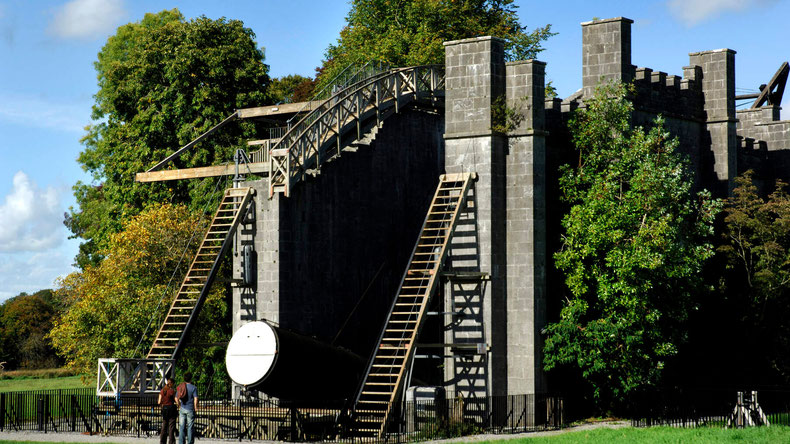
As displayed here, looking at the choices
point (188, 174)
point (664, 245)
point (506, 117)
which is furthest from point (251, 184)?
point (664, 245)

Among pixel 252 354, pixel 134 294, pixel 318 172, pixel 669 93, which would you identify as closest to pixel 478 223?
pixel 318 172

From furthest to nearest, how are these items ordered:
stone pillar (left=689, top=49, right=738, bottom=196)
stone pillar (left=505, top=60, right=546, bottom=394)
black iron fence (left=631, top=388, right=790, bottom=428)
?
stone pillar (left=689, top=49, right=738, bottom=196), stone pillar (left=505, top=60, right=546, bottom=394), black iron fence (left=631, top=388, right=790, bottom=428)

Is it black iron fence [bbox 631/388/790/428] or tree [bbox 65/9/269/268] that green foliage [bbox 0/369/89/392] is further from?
black iron fence [bbox 631/388/790/428]

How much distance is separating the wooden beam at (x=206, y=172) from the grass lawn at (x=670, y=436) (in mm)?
13013

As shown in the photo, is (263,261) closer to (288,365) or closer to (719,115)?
(288,365)

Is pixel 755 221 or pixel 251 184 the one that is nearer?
pixel 251 184

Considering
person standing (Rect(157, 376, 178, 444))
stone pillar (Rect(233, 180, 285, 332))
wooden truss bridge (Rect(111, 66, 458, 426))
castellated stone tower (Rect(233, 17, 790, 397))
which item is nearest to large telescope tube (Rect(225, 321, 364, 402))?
wooden truss bridge (Rect(111, 66, 458, 426))

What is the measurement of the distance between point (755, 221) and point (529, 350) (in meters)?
10.3

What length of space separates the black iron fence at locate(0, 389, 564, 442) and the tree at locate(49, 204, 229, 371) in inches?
362

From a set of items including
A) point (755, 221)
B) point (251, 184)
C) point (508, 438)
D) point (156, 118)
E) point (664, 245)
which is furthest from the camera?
point (156, 118)

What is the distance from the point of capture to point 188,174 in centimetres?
3759

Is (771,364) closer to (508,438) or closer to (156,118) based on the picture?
(508,438)

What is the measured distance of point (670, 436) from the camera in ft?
88.6

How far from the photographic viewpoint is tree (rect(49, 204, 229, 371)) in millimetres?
43156
